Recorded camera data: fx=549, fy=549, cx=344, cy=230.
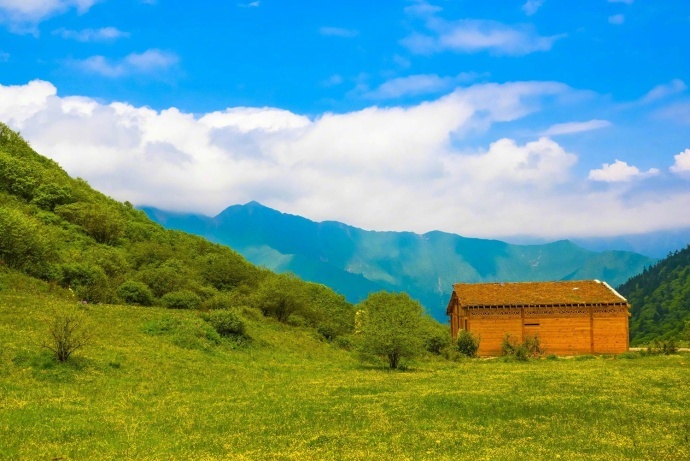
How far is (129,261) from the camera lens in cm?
6450

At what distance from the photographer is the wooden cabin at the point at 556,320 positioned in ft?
187

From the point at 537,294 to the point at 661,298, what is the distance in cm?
9319

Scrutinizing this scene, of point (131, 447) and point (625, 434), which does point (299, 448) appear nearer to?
point (131, 447)

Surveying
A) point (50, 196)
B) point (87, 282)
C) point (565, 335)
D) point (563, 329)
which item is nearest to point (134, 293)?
point (87, 282)

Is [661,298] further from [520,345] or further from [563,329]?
[520,345]

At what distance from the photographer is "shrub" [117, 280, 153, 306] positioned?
49625 millimetres

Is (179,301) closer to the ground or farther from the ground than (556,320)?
farther from the ground

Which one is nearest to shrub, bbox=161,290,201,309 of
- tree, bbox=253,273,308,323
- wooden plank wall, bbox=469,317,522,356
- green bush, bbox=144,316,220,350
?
tree, bbox=253,273,308,323

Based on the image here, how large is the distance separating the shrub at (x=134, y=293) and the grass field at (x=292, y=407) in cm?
1291

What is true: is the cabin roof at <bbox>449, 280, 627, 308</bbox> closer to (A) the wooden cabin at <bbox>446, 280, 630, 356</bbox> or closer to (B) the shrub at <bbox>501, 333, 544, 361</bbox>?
(A) the wooden cabin at <bbox>446, 280, 630, 356</bbox>

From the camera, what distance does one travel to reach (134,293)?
50.1 meters

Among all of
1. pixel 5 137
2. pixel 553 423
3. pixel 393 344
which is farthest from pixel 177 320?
pixel 5 137

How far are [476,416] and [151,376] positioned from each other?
16227mm

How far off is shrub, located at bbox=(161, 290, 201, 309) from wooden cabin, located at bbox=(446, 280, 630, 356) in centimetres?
2791
